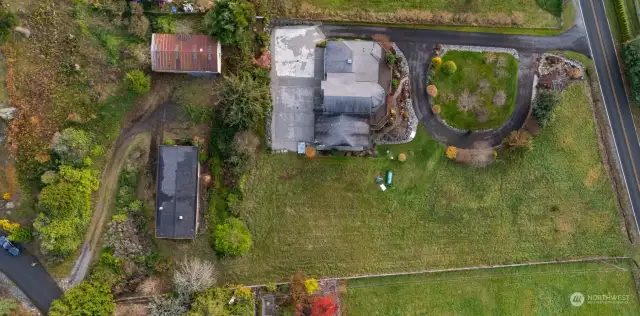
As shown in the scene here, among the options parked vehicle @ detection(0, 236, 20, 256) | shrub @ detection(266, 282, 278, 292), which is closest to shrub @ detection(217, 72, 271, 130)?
shrub @ detection(266, 282, 278, 292)

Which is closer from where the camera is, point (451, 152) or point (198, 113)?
point (198, 113)

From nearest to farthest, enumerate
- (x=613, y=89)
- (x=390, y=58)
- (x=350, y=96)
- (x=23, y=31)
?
(x=23, y=31) < (x=350, y=96) < (x=390, y=58) < (x=613, y=89)

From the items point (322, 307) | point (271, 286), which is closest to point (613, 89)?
point (322, 307)

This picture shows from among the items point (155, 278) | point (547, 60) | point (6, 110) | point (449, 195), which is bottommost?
point (155, 278)

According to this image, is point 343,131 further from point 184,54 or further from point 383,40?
point 184,54

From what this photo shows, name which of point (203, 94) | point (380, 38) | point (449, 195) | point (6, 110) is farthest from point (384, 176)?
point (6, 110)

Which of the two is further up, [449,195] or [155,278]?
[449,195]

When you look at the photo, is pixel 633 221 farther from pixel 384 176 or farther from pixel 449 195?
pixel 384 176
